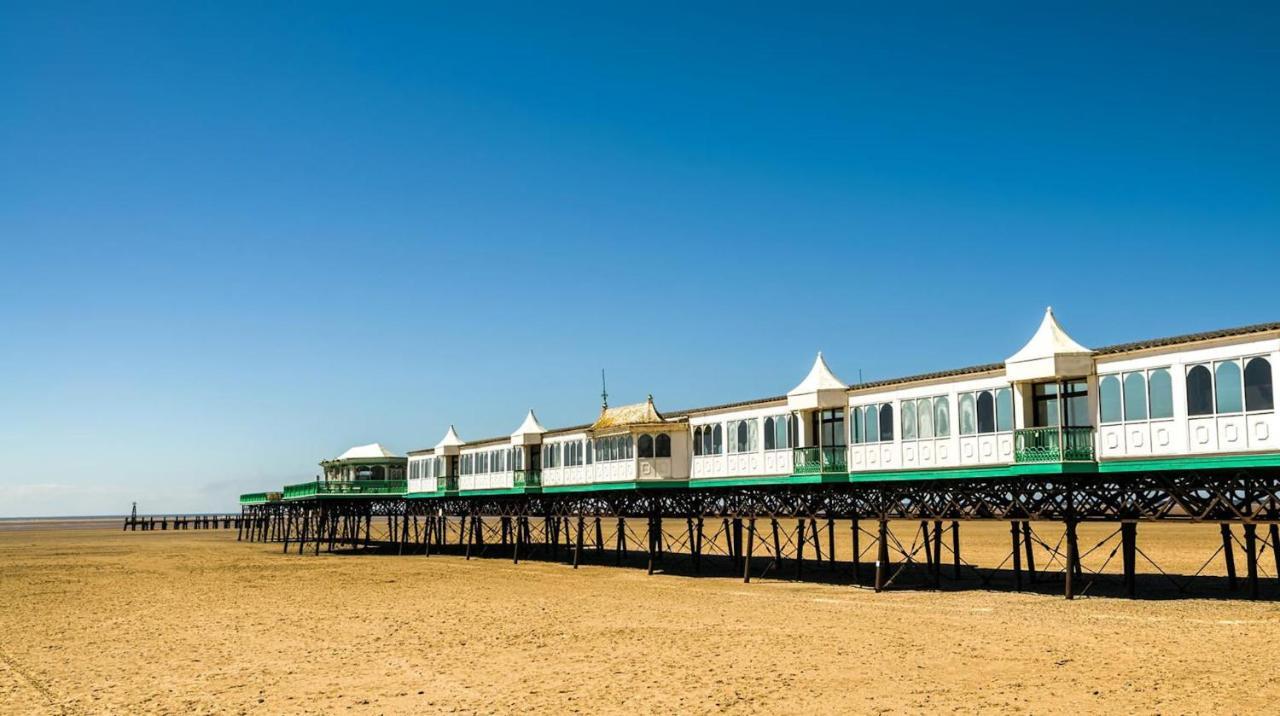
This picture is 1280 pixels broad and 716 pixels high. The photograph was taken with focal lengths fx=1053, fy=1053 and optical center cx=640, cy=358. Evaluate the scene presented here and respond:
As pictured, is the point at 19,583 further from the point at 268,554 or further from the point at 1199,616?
the point at 1199,616

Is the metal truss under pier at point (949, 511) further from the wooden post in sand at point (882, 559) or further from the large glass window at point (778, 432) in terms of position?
the large glass window at point (778, 432)

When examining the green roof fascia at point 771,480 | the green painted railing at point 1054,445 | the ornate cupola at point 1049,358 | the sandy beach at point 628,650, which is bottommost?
the sandy beach at point 628,650

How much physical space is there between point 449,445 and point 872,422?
3139 cm

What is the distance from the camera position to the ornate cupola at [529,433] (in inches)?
1925

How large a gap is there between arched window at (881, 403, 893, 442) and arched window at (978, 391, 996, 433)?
2999mm

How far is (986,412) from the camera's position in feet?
93.0

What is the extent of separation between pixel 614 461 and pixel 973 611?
17.8 metres

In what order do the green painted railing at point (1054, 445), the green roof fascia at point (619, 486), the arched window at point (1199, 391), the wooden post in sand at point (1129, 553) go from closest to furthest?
1. the arched window at point (1199, 391)
2. the green painted railing at point (1054, 445)
3. the wooden post in sand at point (1129, 553)
4. the green roof fascia at point (619, 486)

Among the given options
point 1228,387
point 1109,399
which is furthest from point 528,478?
point 1228,387

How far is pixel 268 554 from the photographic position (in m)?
62.6

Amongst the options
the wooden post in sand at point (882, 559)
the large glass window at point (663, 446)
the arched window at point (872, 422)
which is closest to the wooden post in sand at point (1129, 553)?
the wooden post in sand at point (882, 559)

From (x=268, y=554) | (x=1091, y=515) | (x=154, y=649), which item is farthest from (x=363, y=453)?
(x=1091, y=515)

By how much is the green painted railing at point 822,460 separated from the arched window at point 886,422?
1604mm

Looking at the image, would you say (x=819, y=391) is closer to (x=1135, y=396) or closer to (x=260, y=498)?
(x=1135, y=396)
